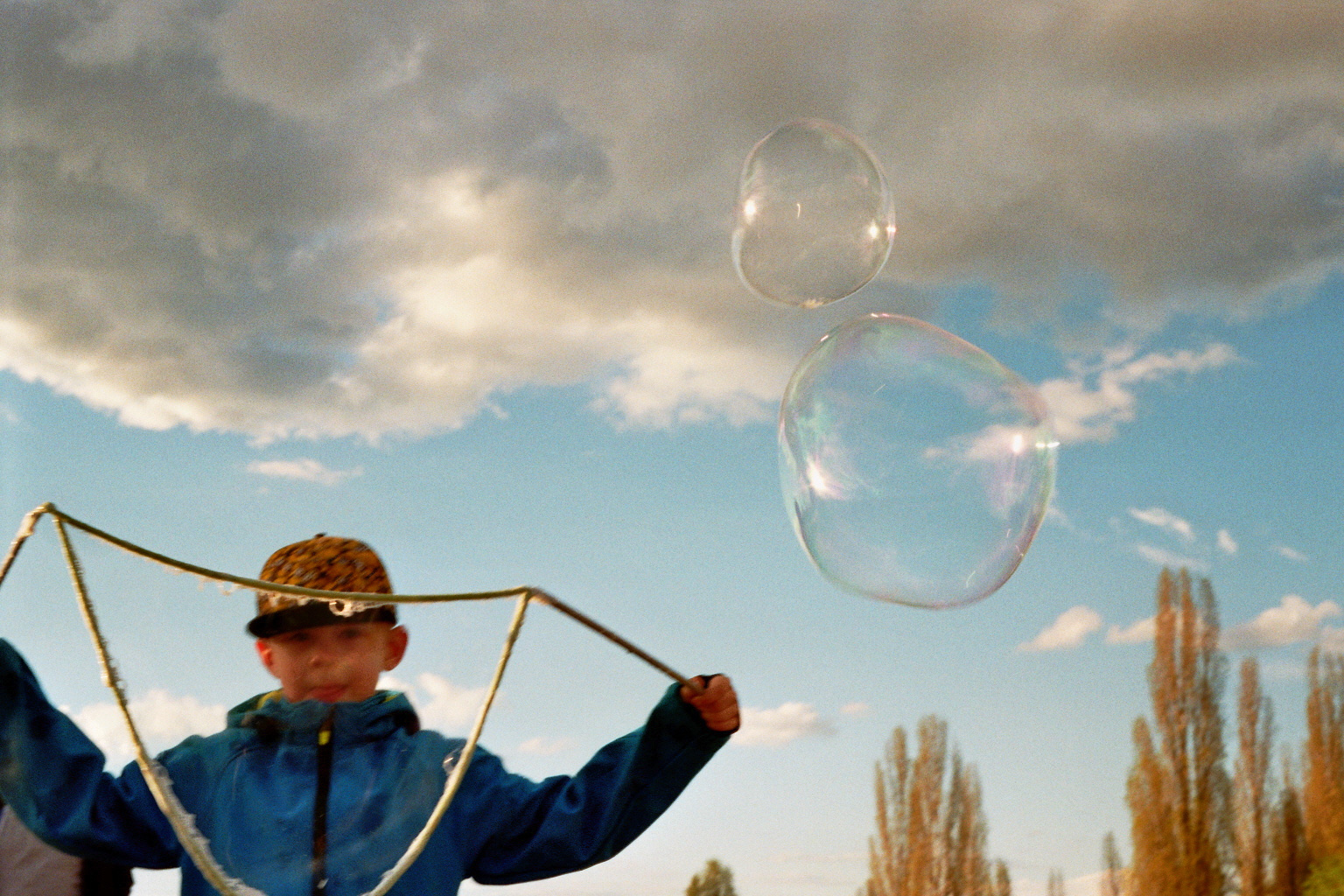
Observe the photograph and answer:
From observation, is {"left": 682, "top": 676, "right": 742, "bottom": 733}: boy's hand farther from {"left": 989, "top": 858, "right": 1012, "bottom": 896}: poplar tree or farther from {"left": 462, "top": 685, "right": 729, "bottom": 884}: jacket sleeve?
{"left": 989, "top": 858, "right": 1012, "bottom": 896}: poplar tree

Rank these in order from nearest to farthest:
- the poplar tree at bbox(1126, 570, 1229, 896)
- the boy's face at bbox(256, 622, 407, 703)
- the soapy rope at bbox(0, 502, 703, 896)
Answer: the soapy rope at bbox(0, 502, 703, 896)
the boy's face at bbox(256, 622, 407, 703)
the poplar tree at bbox(1126, 570, 1229, 896)

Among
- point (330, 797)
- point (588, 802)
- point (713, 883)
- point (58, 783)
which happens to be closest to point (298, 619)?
point (330, 797)

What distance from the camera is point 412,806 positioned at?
1.93 meters

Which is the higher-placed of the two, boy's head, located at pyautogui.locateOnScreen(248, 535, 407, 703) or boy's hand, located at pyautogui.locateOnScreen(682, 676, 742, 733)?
boy's head, located at pyautogui.locateOnScreen(248, 535, 407, 703)

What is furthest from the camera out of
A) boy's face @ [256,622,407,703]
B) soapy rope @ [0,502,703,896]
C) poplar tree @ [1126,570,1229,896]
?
poplar tree @ [1126,570,1229,896]

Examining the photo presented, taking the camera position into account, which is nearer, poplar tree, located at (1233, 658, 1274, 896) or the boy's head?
the boy's head

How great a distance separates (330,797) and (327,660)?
0.22 metres

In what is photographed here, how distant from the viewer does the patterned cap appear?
191 cm

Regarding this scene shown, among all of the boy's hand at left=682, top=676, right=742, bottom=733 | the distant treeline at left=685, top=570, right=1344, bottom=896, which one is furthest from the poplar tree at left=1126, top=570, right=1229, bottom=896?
the boy's hand at left=682, top=676, right=742, bottom=733

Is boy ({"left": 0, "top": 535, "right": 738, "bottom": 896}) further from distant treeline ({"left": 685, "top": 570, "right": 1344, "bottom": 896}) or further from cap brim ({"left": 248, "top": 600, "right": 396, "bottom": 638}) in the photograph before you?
distant treeline ({"left": 685, "top": 570, "right": 1344, "bottom": 896})

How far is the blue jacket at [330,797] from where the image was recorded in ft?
6.17

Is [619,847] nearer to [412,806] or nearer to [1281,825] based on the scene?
[412,806]

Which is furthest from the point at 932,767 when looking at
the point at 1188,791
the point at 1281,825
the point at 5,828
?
the point at 5,828

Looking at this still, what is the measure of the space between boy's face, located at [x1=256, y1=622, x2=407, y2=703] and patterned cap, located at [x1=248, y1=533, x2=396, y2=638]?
0.09ft
